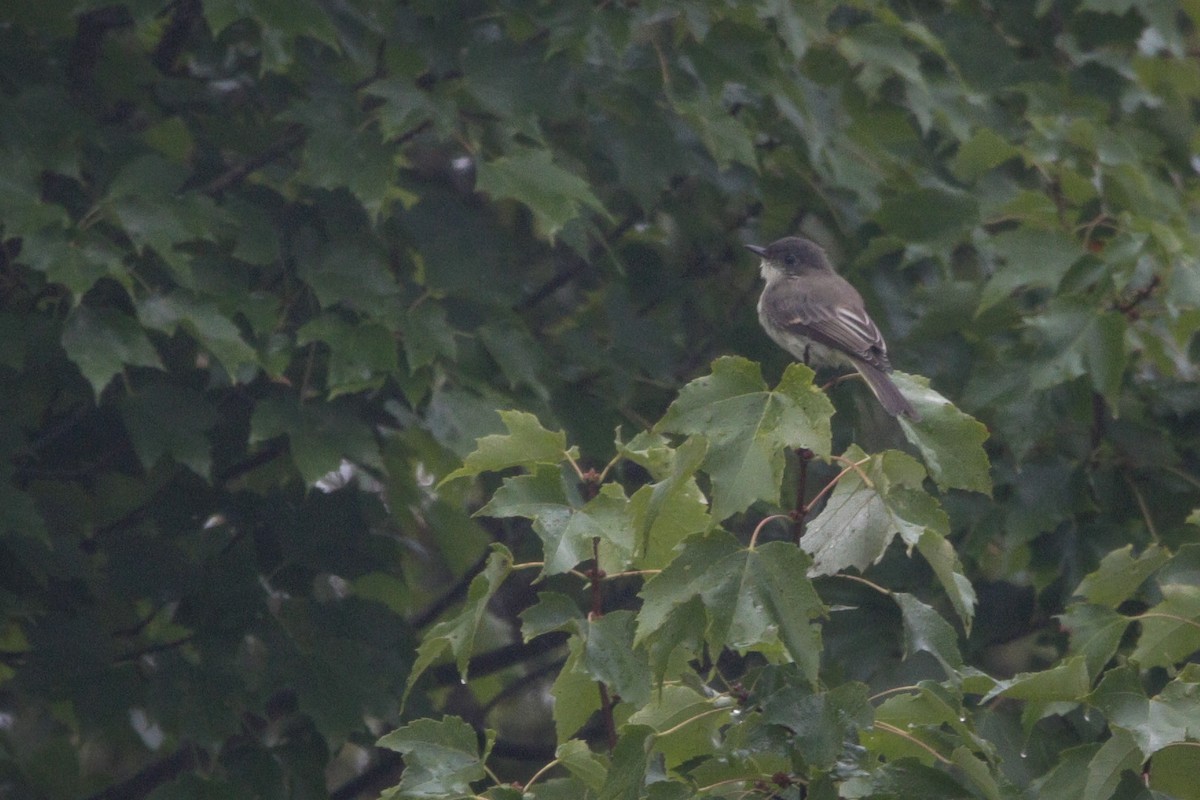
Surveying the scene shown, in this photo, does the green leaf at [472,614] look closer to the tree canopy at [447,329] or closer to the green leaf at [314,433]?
the tree canopy at [447,329]

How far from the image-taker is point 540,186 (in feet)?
13.7

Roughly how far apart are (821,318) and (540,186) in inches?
46.0

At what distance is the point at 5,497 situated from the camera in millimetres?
3850

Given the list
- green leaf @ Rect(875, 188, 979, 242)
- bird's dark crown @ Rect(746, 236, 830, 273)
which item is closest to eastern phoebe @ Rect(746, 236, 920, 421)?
bird's dark crown @ Rect(746, 236, 830, 273)

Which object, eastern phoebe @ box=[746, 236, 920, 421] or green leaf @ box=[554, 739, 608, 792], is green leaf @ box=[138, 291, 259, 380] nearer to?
green leaf @ box=[554, 739, 608, 792]

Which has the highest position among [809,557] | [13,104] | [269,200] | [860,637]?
[809,557]

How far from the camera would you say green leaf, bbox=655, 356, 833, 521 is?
2.35m

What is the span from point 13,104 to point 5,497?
1139 millimetres

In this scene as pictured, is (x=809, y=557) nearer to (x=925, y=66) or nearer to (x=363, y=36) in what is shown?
(x=363, y=36)

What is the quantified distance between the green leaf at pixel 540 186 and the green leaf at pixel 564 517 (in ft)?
5.25

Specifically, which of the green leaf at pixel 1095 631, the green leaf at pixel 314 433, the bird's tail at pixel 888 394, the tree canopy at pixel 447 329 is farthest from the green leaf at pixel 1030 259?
the green leaf at pixel 314 433

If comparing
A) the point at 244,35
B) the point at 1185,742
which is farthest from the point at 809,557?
the point at 244,35

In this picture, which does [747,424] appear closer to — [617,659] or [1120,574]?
[617,659]

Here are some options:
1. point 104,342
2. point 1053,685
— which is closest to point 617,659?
point 1053,685
